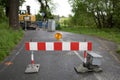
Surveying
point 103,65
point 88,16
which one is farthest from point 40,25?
point 103,65

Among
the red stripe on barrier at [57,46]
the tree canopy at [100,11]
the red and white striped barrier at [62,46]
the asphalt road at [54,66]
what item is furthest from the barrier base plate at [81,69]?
the tree canopy at [100,11]

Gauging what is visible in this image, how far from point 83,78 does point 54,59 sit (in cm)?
346

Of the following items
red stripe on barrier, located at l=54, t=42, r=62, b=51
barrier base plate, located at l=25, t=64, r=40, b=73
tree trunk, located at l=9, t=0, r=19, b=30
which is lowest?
barrier base plate, located at l=25, t=64, r=40, b=73

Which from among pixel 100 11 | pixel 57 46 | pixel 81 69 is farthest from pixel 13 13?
pixel 81 69

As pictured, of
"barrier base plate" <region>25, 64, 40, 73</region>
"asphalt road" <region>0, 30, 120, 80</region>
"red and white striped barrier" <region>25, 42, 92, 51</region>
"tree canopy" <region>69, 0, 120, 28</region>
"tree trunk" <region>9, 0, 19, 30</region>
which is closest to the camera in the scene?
"asphalt road" <region>0, 30, 120, 80</region>

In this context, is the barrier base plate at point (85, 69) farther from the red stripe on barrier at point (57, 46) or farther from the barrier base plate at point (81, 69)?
the red stripe on barrier at point (57, 46)

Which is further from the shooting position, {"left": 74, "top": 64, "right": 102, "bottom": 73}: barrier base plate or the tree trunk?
the tree trunk

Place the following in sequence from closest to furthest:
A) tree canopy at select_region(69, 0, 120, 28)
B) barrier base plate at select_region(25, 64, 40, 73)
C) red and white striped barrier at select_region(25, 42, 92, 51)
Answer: barrier base plate at select_region(25, 64, 40, 73) → red and white striped barrier at select_region(25, 42, 92, 51) → tree canopy at select_region(69, 0, 120, 28)

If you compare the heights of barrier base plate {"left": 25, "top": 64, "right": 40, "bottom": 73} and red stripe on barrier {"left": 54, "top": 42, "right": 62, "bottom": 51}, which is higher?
red stripe on barrier {"left": 54, "top": 42, "right": 62, "bottom": 51}

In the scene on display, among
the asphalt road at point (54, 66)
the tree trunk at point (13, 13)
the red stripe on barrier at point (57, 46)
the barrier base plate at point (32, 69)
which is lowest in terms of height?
the asphalt road at point (54, 66)

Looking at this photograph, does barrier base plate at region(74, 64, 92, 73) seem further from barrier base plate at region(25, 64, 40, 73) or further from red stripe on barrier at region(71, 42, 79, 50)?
barrier base plate at region(25, 64, 40, 73)

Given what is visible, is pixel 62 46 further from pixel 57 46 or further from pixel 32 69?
pixel 32 69

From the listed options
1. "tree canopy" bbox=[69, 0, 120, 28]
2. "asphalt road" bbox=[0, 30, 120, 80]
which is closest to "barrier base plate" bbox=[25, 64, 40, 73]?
"asphalt road" bbox=[0, 30, 120, 80]

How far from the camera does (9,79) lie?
8031mm
